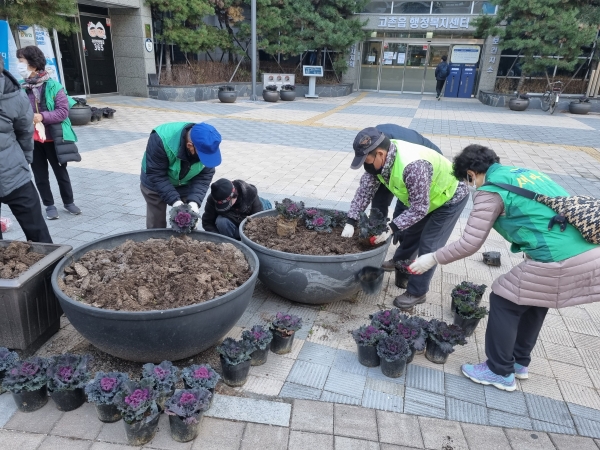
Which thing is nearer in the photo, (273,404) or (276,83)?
(273,404)

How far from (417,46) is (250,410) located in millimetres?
20429

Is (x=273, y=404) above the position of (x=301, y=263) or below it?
below

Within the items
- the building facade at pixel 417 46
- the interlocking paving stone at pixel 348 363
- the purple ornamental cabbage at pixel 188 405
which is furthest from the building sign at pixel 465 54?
the purple ornamental cabbage at pixel 188 405

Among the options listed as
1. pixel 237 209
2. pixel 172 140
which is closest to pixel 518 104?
pixel 237 209

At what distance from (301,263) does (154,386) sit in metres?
1.18

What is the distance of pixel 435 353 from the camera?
2695 millimetres

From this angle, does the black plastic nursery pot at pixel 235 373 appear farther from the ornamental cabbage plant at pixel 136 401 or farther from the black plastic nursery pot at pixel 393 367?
the black plastic nursery pot at pixel 393 367

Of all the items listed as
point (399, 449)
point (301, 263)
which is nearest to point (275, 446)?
point (399, 449)

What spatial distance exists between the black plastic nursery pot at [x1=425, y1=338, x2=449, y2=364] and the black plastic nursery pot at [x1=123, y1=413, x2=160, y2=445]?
163 centimetres

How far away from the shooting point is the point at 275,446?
2086mm

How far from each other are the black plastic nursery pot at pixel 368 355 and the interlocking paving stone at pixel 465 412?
1.49 feet

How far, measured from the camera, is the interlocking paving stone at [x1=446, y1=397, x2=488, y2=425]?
2.30 metres

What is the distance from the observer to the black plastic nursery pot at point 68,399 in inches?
85.4

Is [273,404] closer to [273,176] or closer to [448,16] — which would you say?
Answer: [273,176]
